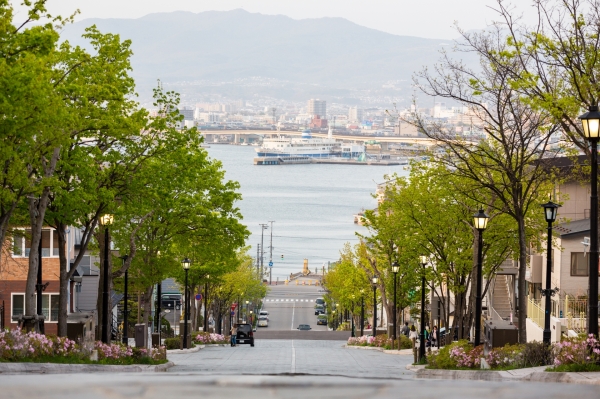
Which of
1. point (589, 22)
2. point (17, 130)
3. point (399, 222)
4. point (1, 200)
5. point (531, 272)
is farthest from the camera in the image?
point (531, 272)

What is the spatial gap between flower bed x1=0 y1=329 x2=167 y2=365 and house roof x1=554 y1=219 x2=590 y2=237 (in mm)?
21492

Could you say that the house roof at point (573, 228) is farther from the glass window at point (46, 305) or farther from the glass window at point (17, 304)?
the glass window at point (17, 304)

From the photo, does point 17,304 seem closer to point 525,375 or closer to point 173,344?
point 173,344

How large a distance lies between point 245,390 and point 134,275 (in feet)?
133

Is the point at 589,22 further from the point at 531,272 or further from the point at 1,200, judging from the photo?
the point at 531,272

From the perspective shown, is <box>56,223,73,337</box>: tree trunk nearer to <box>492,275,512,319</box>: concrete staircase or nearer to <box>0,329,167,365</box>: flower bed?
<box>0,329,167,365</box>: flower bed

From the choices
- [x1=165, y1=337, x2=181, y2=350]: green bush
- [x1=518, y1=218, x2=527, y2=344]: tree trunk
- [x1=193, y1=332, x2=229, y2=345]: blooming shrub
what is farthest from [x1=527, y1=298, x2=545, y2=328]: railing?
[x1=193, y1=332, x2=229, y2=345]: blooming shrub

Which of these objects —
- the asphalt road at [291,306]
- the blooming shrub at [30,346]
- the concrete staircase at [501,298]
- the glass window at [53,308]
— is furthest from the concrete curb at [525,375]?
the asphalt road at [291,306]

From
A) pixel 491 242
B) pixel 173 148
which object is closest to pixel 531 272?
pixel 491 242

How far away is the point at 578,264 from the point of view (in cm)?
4138

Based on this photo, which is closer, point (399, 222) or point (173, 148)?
point (173, 148)

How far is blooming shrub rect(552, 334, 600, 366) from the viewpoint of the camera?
636 inches

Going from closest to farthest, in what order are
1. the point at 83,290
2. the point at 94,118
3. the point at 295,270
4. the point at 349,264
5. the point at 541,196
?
the point at 94,118, the point at 541,196, the point at 83,290, the point at 349,264, the point at 295,270

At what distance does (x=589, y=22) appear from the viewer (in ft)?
79.6
